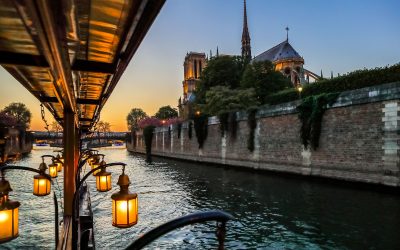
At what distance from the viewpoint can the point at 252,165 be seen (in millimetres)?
25906

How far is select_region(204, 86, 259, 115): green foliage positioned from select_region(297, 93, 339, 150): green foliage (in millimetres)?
13962

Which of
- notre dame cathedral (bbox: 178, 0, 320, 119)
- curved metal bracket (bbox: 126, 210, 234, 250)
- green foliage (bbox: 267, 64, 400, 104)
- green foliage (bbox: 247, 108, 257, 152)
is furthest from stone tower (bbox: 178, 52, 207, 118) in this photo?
curved metal bracket (bbox: 126, 210, 234, 250)

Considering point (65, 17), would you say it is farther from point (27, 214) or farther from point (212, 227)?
point (27, 214)

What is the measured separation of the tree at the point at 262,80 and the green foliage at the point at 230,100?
3.78 m

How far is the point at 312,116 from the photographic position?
19.7 metres

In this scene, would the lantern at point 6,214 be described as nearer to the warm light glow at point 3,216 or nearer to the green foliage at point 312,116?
the warm light glow at point 3,216

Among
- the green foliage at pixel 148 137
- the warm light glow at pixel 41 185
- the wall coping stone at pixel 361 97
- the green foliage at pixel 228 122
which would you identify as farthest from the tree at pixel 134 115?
the warm light glow at pixel 41 185

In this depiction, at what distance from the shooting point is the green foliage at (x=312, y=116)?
19.2 m

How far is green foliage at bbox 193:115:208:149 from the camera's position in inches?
1357

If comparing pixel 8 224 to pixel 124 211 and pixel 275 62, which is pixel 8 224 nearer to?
pixel 124 211

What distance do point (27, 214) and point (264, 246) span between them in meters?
10.2

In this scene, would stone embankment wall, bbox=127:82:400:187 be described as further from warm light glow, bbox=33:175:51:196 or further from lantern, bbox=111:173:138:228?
warm light glow, bbox=33:175:51:196

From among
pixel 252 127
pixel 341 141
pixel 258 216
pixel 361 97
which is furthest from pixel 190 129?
pixel 258 216

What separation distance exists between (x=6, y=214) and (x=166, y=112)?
97.5 meters
